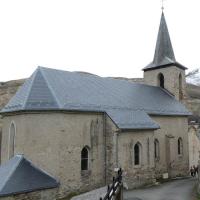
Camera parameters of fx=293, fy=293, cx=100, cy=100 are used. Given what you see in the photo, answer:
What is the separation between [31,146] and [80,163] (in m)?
3.47

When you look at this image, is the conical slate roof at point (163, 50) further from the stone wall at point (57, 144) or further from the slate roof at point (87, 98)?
the stone wall at point (57, 144)

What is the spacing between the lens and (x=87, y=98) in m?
21.2

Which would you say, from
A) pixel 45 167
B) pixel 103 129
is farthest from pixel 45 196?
pixel 103 129

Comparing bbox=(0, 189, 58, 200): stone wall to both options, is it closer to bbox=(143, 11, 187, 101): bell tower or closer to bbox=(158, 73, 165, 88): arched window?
bbox=(143, 11, 187, 101): bell tower

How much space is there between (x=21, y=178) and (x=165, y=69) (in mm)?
21118

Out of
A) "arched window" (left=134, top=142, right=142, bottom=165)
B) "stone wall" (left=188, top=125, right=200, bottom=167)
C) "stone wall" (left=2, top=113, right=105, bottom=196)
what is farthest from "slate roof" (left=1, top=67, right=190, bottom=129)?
"stone wall" (left=188, top=125, right=200, bottom=167)

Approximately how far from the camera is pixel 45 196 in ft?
56.4

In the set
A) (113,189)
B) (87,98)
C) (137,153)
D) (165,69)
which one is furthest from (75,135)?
(165,69)

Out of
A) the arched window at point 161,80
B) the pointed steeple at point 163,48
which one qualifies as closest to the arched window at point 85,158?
the arched window at point 161,80

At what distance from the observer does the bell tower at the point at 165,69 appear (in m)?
31.8

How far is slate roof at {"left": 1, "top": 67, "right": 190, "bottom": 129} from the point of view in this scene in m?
19.1

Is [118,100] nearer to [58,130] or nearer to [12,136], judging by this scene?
[58,130]

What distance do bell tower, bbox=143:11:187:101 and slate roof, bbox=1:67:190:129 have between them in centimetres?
445

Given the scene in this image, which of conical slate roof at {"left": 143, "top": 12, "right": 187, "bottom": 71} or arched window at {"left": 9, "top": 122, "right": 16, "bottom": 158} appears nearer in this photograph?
arched window at {"left": 9, "top": 122, "right": 16, "bottom": 158}
